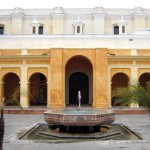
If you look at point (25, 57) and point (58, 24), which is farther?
point (58, 24)

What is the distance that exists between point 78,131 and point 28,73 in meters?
11.8

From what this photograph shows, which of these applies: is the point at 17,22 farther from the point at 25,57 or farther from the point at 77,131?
the point at 77,131

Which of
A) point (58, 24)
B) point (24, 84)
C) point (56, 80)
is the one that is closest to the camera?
point (56, 80)

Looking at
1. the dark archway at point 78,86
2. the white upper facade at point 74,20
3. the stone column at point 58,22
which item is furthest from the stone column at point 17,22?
the dark archway at point 78,86

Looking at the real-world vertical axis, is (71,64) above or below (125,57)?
below

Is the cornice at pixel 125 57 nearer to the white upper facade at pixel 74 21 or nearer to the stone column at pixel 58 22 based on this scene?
the white upper facade at pixel 74 21

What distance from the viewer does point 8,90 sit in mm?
26172

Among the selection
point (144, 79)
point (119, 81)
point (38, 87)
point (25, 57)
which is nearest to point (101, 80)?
point (119, 81)

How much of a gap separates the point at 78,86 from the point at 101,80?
4325 mm

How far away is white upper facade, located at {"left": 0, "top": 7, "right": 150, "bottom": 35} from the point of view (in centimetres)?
3112

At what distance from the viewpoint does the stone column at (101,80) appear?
73.6 feet

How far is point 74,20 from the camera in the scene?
104 feet

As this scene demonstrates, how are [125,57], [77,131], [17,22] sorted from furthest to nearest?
1. [17,22]
2. [125,57]
3. [77,131]

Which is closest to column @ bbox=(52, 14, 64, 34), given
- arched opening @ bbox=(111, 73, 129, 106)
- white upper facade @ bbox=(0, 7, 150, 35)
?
white upper facade @ bbox=(0, 7, 150, 35)
